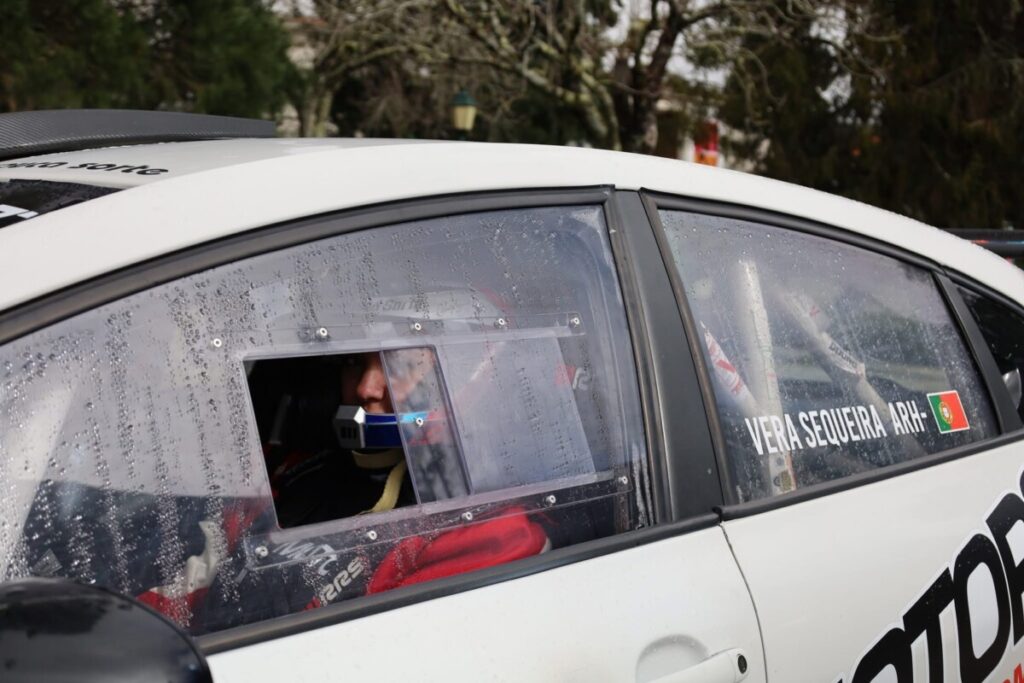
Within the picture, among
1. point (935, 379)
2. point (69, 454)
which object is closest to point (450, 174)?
point (69, 454)

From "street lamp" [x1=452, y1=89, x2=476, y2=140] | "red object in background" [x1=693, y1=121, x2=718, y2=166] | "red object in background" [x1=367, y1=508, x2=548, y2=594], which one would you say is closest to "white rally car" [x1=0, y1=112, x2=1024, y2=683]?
"red object in background" [x1=367, y1=508, x2=548, y2=594]

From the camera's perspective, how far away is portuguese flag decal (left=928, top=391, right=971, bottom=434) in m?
2.44

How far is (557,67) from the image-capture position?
1516 cm

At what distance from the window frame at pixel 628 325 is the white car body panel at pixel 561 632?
2cm

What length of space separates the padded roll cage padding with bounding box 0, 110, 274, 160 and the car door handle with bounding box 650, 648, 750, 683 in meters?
1.41

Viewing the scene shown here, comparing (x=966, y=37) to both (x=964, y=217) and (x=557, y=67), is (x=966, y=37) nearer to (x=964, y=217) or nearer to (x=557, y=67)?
(x=964, y=217)

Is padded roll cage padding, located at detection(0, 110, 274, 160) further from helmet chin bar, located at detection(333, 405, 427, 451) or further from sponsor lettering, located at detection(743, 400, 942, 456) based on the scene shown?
sponsor lettering, located at detection(743, 400, 942, 456)

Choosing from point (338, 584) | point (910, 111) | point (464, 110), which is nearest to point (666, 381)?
point (338, 584)

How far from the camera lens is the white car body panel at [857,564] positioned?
1.89 meters

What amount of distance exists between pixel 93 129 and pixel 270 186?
2.82 feet

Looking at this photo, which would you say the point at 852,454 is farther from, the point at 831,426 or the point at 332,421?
the point at 332,421

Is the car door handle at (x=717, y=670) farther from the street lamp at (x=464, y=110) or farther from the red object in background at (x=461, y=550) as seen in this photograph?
the street lamp at (x=464, y=110)

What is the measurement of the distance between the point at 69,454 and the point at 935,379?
176 centimetres

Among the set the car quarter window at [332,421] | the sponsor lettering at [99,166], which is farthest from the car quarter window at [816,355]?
the sponsor lettering at [99,166]
